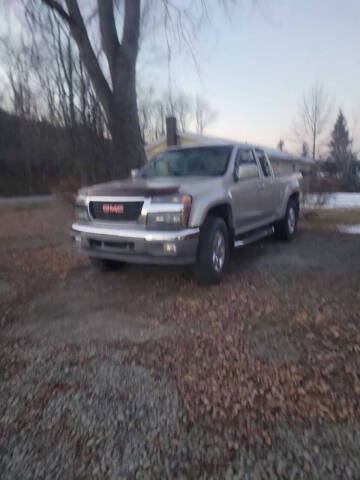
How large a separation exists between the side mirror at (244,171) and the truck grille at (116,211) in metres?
1.76

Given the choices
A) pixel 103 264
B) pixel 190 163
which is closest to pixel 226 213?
pixel 190 163

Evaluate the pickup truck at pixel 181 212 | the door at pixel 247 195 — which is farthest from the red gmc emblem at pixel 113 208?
the door at pixel 247 195

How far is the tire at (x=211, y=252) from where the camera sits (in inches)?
183

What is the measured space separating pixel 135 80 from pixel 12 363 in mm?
8892

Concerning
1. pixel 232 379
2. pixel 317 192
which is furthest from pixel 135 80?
pixel 232 379

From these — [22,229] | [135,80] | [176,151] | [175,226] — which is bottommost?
[22,229]

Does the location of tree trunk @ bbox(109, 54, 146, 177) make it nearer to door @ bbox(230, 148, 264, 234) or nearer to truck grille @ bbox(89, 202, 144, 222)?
door @ bbox(230, 148, 264, 234)

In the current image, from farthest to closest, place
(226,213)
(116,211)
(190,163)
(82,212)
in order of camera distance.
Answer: (190,163) < (226,213) < (82,212) < (116,211)

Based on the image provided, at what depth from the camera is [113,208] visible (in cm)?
471

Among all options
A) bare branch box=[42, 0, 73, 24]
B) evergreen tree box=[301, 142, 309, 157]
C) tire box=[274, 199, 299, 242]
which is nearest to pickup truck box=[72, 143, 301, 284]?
tire box=[274, 199, 299, 242]

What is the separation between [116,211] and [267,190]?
10.4 feet

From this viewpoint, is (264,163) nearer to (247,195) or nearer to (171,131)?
(247,195)

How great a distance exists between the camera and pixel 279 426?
7.52 ft

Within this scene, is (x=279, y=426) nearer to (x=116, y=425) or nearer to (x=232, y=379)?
(x=232, y=379)
